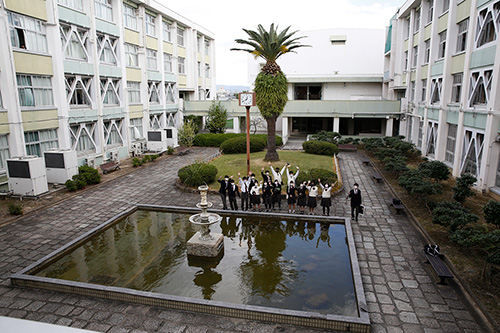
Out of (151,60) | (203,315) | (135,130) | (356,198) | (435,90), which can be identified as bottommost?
(203,315)

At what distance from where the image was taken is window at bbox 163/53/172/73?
1369 inches

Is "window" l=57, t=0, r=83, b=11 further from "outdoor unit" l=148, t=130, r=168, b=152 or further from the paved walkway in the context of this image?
the paved walkway

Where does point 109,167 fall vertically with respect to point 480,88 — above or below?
below

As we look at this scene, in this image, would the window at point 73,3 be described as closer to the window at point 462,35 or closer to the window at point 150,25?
the window at point 150,25

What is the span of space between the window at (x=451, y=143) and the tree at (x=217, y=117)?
70.4 ft

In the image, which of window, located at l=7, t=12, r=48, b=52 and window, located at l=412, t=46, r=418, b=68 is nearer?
window, located at l=7, t=12, r=48, b=52

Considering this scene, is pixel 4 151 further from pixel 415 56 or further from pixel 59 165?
pixel 415 56

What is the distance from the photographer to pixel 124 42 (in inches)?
1091

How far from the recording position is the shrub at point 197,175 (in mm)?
18953

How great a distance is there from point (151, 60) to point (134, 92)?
14.7ft

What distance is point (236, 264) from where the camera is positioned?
35.4 feet

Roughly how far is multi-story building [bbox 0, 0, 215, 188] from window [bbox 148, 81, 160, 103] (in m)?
0.10

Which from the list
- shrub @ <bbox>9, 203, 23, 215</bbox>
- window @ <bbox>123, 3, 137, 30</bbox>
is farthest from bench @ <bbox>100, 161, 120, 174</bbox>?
window @ <bbox>123, 3, 137, 30</bbox>

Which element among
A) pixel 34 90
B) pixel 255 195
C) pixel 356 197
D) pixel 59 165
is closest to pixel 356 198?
pixel 356 197
